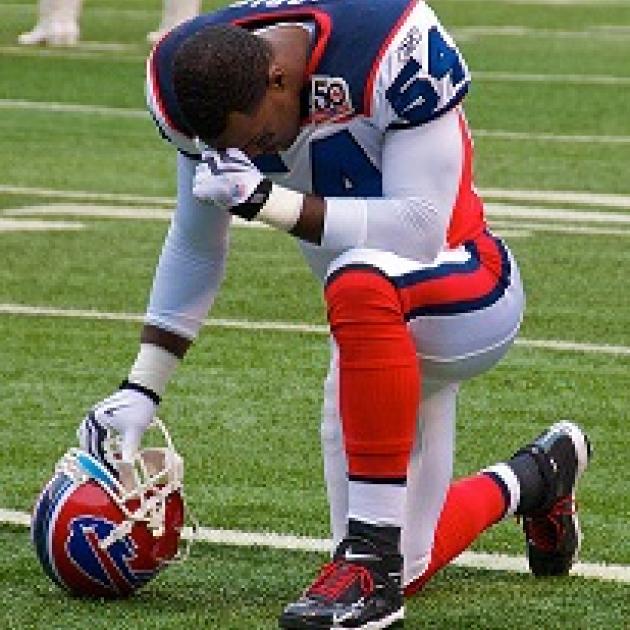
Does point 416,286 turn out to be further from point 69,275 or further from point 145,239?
point 145,239

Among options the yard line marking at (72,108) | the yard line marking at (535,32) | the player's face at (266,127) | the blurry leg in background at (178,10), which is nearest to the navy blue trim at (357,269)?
the player's face at (266,127)

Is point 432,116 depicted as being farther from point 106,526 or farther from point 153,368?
point 106,526

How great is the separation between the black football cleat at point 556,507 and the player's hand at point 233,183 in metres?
0.99

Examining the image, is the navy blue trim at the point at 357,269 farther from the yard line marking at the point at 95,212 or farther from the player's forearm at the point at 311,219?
the yard line marking at the point at 95,212

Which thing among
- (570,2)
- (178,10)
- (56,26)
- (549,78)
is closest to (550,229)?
(549,78)

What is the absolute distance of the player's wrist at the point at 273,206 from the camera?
4.54 m

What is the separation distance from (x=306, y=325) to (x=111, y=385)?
3.61 feet

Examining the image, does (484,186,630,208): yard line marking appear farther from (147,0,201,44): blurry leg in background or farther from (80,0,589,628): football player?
(147,0,201,44): blurry leg in background

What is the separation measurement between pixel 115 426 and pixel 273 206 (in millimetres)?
620

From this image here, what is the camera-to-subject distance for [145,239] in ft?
31.8

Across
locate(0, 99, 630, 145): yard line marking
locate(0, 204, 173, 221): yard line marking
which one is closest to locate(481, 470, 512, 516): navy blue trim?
locate(0, 204, 173, 221): yard line marking

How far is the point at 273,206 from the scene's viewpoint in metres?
4.57

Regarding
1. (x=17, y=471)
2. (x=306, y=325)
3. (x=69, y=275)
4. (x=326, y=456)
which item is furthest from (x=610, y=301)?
(x=326, y=456)

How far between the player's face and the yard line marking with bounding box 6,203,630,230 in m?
5.43
